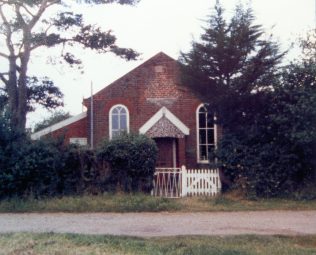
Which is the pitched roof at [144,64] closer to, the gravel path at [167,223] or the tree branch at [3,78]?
the tree branch at [3,78]

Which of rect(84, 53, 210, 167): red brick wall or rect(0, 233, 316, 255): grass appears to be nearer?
rect(0, 233, 316, 255): grass

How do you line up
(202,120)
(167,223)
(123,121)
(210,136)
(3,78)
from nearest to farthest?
(167,223)
(3,78)
(210,136)
(202,120)
(123,121)

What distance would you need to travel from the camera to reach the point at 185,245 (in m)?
10.3

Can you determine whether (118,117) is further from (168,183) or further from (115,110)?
(168,183)

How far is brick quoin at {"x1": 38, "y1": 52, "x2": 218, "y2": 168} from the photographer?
89.2 ft

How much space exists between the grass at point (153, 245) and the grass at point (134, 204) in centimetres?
499

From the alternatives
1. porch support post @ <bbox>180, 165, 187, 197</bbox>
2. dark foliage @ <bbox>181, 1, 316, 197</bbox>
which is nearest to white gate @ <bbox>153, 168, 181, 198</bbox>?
porch support post @ <bbox>180, 165, 187, 197</bbox>

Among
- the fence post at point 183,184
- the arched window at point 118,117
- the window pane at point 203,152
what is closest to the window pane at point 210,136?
the window pane at point 203,152

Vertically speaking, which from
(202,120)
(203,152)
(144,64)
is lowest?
(203,152)

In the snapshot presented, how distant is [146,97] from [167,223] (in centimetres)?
1450

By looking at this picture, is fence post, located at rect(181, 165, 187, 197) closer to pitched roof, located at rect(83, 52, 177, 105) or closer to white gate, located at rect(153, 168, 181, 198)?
white gate, located at rect(153, 168, 181, 198)

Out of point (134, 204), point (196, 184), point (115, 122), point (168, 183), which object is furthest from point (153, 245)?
point (115, 122)

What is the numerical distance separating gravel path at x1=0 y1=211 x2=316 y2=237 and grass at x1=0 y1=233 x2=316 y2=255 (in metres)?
0.94

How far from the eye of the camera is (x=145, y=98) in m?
27.6
